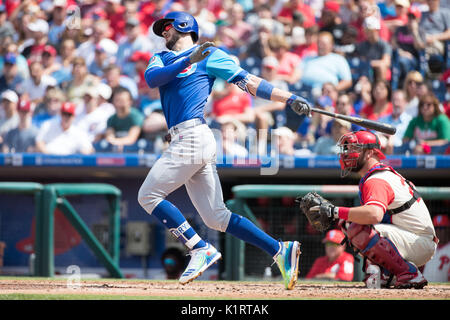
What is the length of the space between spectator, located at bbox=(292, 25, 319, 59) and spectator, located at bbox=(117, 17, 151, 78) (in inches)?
80.4

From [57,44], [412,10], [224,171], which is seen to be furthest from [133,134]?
[412,10]

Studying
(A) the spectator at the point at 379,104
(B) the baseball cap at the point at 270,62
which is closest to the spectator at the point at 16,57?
(B) the baseball cap at the point at 270,62

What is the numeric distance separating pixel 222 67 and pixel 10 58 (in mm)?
6323

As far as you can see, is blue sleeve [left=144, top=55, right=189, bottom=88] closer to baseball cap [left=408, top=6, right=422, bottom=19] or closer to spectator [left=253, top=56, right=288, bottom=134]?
spectator [left=253, top=56, right=288, bottom=134]

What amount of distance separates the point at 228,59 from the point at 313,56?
4619 mm

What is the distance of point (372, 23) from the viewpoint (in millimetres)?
9000

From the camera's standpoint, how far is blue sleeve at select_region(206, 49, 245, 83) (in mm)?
4578

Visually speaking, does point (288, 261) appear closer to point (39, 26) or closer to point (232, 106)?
point (232, 106)

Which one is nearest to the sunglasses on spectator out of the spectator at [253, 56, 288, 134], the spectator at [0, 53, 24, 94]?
the spectator at [253, 56, 288, 134]

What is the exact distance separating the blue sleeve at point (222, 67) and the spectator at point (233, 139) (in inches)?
110

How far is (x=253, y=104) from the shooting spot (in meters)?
8.62

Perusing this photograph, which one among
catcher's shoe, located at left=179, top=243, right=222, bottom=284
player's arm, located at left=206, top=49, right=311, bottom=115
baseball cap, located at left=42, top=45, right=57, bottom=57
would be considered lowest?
catcher's shoe, located at left=179, top=243, right=222, bottom=284

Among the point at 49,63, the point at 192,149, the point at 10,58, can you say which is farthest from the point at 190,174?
the point at 10,58

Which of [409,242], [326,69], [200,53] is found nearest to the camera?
[200,53]
